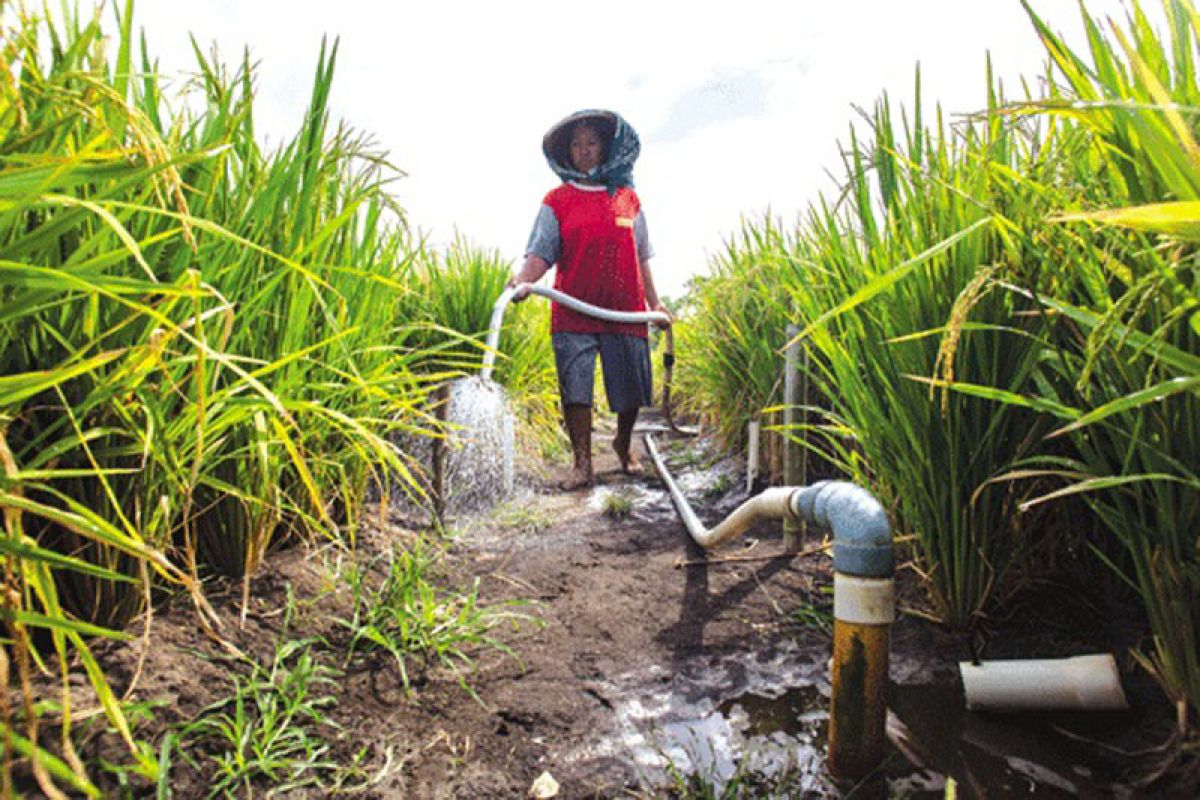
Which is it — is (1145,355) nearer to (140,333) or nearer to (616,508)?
(140,333)

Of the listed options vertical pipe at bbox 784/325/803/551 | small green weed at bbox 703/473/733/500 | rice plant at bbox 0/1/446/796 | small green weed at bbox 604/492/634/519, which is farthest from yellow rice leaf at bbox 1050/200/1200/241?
small green weed at bbox 703/473/733/500

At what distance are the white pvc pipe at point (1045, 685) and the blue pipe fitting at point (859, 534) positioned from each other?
1.31ft

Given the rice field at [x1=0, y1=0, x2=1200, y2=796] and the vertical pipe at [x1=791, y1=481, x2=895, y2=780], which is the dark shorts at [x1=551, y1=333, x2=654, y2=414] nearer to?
the rice field at [x1=0, y1=0, x2=1200, y2=796]

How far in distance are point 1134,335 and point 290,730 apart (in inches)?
60.9

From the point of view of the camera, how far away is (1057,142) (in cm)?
158

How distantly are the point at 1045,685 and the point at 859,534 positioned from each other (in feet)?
1.67

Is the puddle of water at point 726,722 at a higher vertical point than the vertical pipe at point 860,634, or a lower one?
lower

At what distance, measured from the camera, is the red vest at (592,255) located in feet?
14.4

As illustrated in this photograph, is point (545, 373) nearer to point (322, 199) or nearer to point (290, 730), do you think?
point (322, 199)

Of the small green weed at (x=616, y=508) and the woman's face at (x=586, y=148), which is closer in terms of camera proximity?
the small green weed at (x=616, y=508)

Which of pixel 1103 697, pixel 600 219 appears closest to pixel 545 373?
pixel 600 219

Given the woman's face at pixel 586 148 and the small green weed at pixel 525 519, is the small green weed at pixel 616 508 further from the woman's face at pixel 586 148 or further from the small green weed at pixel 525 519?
the woman's face at pixel 586 148

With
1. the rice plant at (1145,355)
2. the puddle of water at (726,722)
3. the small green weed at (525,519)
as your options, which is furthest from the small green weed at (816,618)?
the small green weed at (525,519)

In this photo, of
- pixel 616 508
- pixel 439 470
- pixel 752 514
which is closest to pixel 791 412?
pixel 752 514
